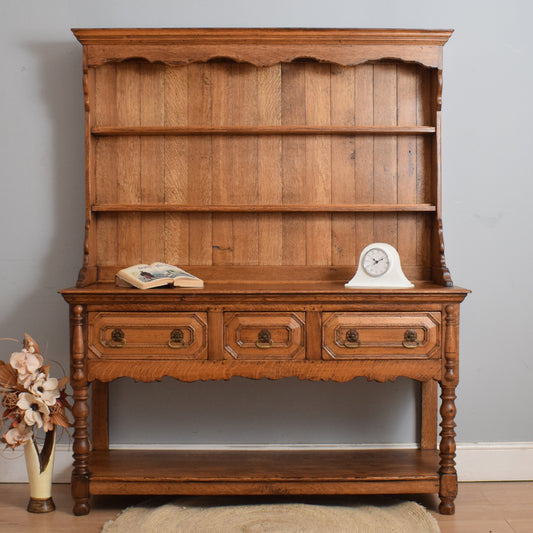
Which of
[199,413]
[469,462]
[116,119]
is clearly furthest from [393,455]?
[116,119]

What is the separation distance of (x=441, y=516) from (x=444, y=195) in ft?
4.62

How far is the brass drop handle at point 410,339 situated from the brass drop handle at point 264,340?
529 mm

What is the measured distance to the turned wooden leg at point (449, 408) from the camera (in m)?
2.40

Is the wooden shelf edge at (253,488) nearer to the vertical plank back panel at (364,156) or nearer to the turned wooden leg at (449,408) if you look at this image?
the turned wooden leg at (449,408)

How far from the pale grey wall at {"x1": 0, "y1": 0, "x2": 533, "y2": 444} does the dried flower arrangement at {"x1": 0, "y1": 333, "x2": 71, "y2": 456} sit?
15.3 inches

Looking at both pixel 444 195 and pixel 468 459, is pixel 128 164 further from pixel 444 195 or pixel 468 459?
pixel 468 459

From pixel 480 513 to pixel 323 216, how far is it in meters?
1.43

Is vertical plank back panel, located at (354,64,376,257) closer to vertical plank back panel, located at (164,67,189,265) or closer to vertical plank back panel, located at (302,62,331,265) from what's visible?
vertical plank back panel, located at (302,62,331,265)

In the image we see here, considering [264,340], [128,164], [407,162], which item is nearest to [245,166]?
[128,164]

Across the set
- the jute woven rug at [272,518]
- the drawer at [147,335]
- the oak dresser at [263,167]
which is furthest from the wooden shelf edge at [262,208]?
the jute woven rug at [272,518]

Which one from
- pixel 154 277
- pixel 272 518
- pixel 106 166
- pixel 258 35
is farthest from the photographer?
pixel 106 166

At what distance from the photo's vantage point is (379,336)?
2.41 m

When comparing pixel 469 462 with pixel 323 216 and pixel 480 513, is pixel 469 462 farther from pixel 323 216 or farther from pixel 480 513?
pixel 323 216

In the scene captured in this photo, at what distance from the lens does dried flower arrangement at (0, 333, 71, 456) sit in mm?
2416
